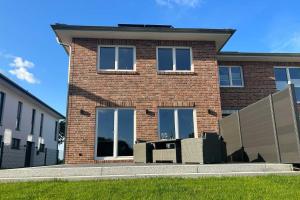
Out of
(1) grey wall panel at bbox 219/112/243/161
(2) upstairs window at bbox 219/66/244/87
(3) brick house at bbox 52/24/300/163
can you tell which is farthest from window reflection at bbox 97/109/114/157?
(2) upstairs window at bbox 219/66/244/87

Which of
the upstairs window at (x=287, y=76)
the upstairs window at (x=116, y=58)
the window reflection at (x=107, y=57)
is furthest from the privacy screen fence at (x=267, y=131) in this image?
the upstairs window at (x=287, y=76)

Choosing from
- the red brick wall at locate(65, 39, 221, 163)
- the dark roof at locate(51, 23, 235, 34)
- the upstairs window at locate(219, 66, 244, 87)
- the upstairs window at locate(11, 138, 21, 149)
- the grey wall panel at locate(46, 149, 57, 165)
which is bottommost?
the grey wall panel at locate(46, 149, 57, 165)

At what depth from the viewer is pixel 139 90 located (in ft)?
38.0

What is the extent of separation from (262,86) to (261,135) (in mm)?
6707

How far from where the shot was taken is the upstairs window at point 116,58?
11.8m

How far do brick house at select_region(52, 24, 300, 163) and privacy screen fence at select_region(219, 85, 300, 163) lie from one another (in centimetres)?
144

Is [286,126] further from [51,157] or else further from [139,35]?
[51,157]

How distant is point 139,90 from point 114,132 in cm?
197

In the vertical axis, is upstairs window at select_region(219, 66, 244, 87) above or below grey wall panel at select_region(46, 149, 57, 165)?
above

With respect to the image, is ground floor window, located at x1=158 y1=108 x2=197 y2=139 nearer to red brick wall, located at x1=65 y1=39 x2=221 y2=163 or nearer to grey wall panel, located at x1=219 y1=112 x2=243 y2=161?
red brick wall, located at x1=65 y1=39 x2=221 y2=163

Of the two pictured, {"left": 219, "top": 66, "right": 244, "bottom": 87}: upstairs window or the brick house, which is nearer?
the brick house

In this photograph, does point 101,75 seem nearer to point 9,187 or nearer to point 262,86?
point 9,187

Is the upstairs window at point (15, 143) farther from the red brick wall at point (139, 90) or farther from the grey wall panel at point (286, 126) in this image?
the grey wall panel at point (286, 126)

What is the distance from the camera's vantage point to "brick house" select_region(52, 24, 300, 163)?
10930 mm
